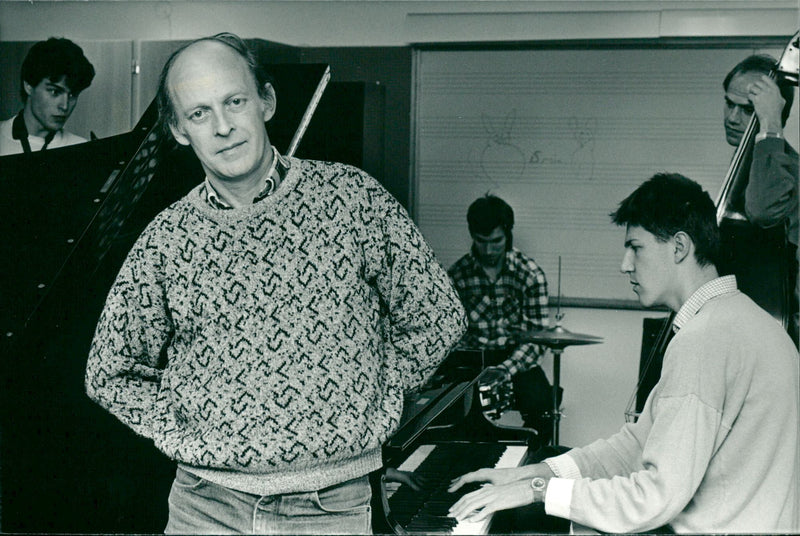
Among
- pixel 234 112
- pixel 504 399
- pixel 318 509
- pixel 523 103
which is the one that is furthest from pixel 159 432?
pixel 523 103

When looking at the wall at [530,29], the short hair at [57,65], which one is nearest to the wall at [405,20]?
the wall at [530,29]

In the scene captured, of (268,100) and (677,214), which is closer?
(268,100)

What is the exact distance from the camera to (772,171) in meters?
2.39

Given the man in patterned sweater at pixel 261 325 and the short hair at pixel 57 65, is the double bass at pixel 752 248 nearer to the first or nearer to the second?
the man in patterned sweater at pixel 261 325

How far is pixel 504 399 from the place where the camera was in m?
3.06

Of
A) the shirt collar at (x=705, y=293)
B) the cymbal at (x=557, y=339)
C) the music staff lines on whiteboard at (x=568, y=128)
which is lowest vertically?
the cymbal at (x=557, y=339)

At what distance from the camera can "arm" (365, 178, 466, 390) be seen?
1578 mm

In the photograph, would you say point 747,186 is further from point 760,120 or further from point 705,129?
point 705,129

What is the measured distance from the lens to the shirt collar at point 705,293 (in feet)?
5.92

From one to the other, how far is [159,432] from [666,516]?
929mm

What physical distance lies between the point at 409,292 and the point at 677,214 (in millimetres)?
633

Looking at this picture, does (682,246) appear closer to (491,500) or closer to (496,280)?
(491,500)

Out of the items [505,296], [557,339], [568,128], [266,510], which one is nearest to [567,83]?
[568,128]

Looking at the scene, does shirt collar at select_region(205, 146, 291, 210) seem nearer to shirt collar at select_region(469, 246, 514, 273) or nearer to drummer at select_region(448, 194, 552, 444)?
drummer at select_region(448, 194, 552, 444)
